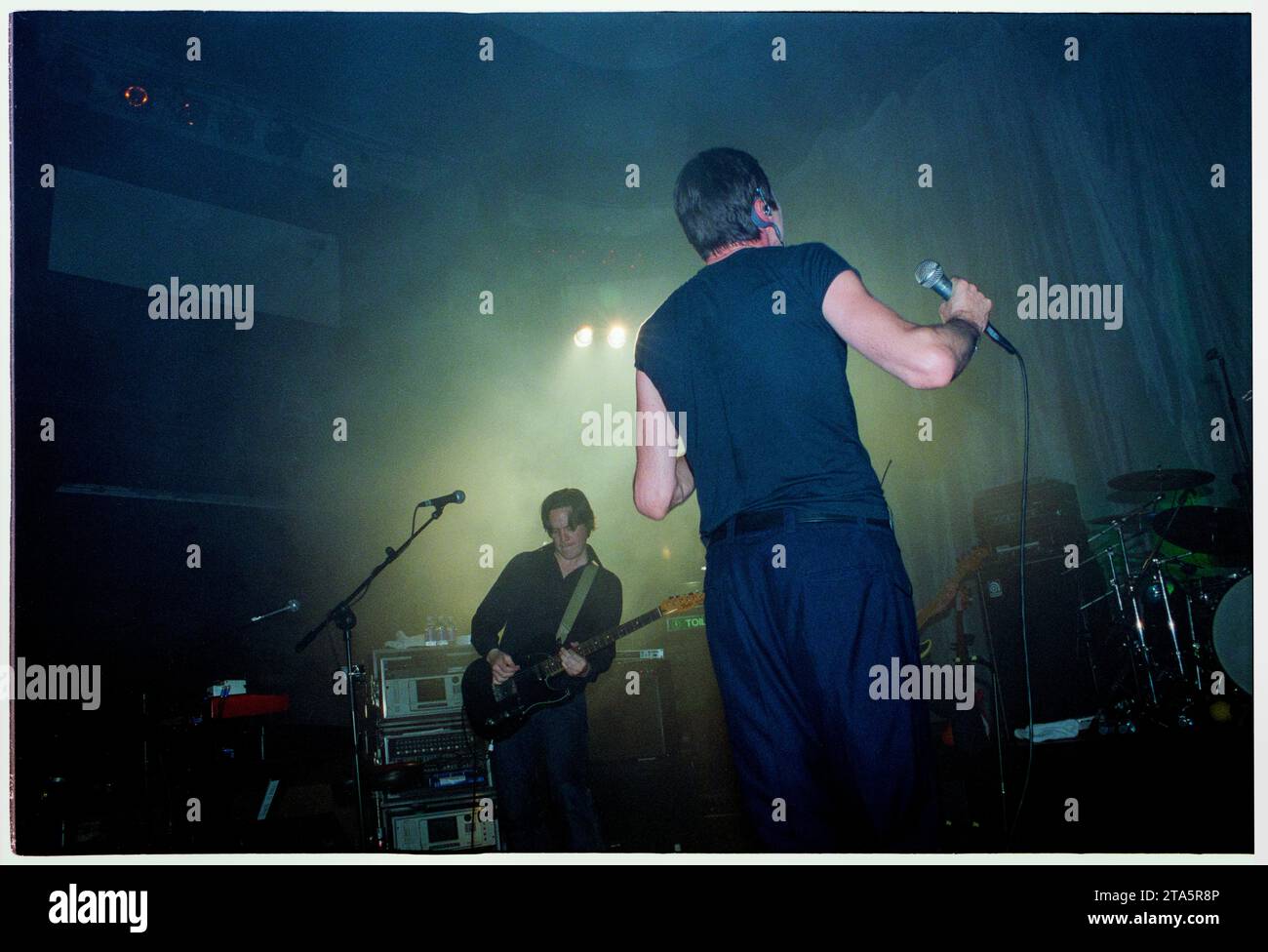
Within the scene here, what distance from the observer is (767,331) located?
183 centimetres

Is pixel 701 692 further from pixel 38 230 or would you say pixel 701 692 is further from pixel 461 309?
pixel 38 230

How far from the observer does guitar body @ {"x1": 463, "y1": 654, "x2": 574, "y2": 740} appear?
3262mm

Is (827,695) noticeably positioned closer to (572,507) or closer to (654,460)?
(654,460)

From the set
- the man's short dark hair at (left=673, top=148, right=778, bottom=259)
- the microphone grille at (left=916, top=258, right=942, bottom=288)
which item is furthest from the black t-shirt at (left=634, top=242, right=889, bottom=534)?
the microphone grille at (left=916, top=258, right=942, bottom=288)

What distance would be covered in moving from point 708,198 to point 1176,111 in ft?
7.80

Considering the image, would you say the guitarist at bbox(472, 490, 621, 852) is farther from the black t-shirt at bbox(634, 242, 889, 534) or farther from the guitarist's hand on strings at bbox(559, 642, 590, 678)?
the black t-shirt at bbox(634, 242, 889, 534)

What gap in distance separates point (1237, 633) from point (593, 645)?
7.45 feet

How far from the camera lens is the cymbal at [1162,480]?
3.41m

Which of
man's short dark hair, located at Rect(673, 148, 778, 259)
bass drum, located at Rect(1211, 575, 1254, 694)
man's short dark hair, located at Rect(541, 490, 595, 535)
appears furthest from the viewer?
man's short dark hair, located at Rect(541, 490, 595, 535)

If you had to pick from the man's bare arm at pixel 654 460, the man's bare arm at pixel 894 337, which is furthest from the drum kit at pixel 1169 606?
the man's bare arm at pixel 654 460

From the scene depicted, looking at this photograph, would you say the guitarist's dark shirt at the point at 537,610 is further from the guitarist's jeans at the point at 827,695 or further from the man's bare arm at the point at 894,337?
the man's bare arm at the point at 894,337

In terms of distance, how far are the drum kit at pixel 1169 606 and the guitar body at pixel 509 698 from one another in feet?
7.02

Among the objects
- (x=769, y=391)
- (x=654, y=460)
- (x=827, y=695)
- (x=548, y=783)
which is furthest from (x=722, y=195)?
(x=548, y=783)

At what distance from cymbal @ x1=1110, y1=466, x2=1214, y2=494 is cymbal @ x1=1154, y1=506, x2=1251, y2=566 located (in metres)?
0.10
